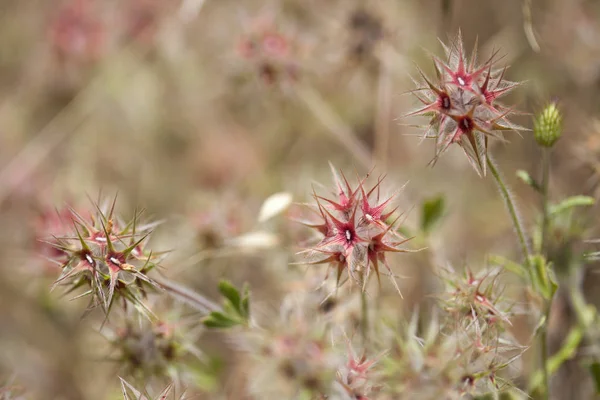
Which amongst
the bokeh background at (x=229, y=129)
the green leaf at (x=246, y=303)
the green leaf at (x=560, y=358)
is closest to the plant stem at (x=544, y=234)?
the green leaf at (x=560, y=358)

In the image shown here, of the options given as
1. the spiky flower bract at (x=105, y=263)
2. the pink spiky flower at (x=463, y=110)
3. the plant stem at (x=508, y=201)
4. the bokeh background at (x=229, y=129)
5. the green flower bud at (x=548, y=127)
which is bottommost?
the spiky flower bract at (x=105, y=263)

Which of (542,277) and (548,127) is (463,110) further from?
(542,277)

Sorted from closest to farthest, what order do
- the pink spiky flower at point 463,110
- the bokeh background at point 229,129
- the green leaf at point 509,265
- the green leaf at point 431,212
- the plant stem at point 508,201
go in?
the pink spiky flower at point 463,110
the plant stem at point 508,201
the green leaf at point 509,265
the green leaf at point 431,212
the bokeh background at point 229,129

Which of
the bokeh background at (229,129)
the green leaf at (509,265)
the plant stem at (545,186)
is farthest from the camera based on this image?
the bokeh background at (229,129)

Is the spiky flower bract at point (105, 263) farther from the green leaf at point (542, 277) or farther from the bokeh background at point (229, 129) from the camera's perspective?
the green leaf at point (542, 277)

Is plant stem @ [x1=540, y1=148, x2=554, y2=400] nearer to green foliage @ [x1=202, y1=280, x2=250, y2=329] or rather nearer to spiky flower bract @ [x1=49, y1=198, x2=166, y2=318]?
green foliage @ [x1=202, y1=280, x2=250, y2=329]

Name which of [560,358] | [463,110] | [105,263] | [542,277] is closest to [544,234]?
[542,277]

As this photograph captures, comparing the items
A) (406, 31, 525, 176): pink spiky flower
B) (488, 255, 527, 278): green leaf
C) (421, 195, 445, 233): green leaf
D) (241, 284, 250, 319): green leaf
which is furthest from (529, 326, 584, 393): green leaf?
(241, 284, 250, 319): green leaf
